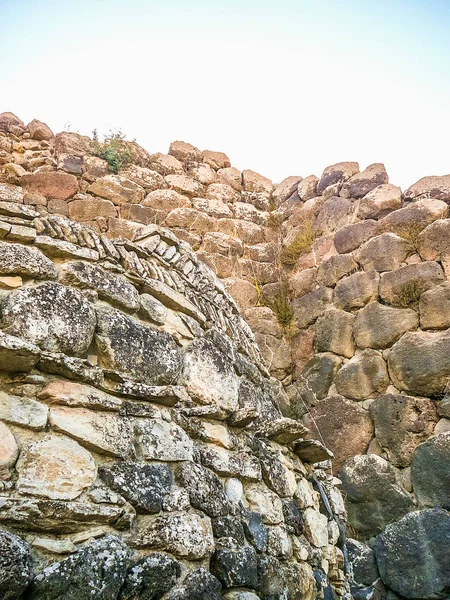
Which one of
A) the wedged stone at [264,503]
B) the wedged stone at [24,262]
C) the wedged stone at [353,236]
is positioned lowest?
the wedged stone at [264,503]

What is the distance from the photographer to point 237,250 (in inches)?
215

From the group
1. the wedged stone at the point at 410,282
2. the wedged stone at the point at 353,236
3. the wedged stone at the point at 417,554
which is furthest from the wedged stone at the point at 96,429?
the wedged stone at the point at 353,236

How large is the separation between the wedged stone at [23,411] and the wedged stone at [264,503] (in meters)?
0.96

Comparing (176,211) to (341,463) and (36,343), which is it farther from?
(36,343)

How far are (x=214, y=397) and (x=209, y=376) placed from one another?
0.32ft

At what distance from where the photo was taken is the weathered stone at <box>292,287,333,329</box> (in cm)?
478

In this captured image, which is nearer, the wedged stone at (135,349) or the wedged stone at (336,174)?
the wedged stone at (135,349)

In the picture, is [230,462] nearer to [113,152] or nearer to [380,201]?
[380,201]

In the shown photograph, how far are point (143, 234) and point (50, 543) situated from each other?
1720 mm

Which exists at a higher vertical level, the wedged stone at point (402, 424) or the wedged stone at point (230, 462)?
the wedged stone at point (402, 424)

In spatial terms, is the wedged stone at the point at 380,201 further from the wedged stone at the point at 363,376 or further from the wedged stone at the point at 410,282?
the wedged stone at the point at 363,376

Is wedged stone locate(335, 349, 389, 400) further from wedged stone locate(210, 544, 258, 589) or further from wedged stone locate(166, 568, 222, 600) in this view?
wedged stone locate(166, 568, 222, 600)

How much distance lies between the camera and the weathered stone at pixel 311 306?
4777 millimetres

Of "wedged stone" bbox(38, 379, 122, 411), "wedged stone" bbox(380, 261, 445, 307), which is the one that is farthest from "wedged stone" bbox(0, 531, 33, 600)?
"wedged stone" bbox(380, 261, 445, 307)
